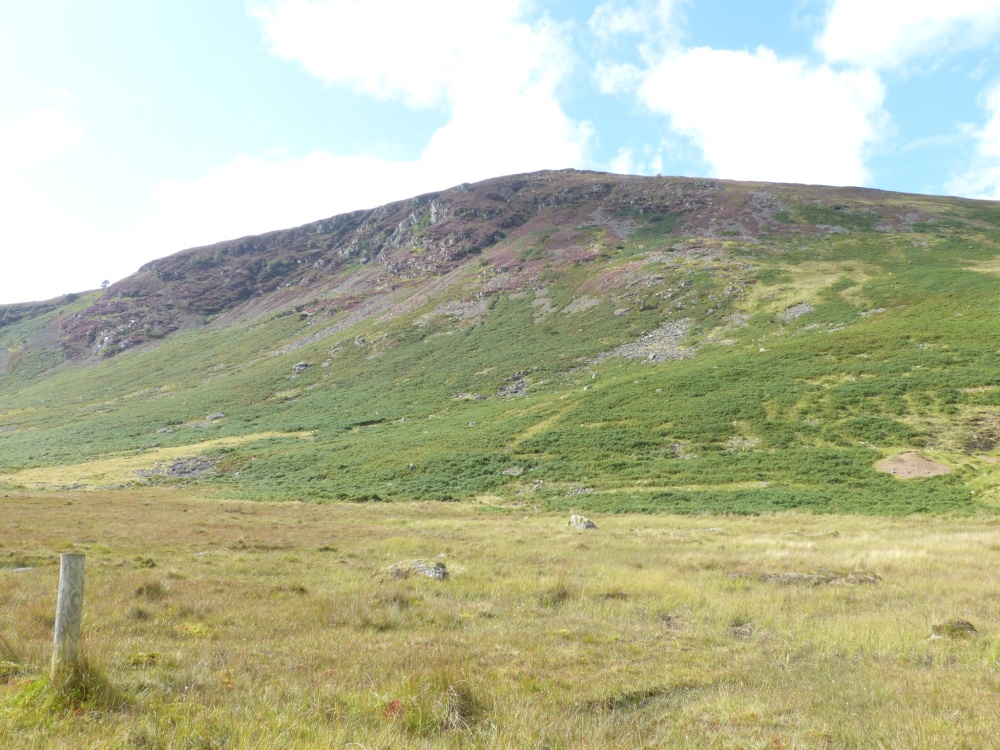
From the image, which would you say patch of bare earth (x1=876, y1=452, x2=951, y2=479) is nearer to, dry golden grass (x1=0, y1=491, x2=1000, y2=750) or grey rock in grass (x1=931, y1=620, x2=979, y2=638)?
dry golden grass (x1=0, y1=491, x2=1000, y2=750)

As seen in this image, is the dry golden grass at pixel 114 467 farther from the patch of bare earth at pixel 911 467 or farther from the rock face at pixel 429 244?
the patch of bare earth at pixel 911 467

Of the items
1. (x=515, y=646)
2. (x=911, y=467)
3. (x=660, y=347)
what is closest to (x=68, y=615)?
(x=515, y=646)

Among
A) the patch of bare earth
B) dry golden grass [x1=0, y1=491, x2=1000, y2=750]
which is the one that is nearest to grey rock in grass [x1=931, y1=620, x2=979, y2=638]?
dry golden grass [x1=0, y1=491, x2=1000, y2=750]

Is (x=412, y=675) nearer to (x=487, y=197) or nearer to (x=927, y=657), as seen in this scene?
(x=927, y=657)

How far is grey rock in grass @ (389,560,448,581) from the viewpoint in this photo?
13323 mm

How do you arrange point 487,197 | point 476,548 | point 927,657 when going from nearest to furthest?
point 927,657, point 476,548, point 487,197

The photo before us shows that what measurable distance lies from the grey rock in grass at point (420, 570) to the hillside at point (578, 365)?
1766 cm

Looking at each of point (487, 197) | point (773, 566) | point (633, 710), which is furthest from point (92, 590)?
point (487, 197)

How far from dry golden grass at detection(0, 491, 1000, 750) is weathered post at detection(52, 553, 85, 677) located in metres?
0.27

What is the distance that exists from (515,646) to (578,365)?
Answer: 53607mm

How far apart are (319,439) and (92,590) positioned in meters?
42.8

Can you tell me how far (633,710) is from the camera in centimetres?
604

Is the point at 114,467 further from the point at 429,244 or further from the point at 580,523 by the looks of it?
the point at 429,244

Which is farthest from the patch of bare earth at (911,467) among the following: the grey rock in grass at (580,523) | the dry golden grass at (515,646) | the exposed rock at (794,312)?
the exposed rock at (794,312)
